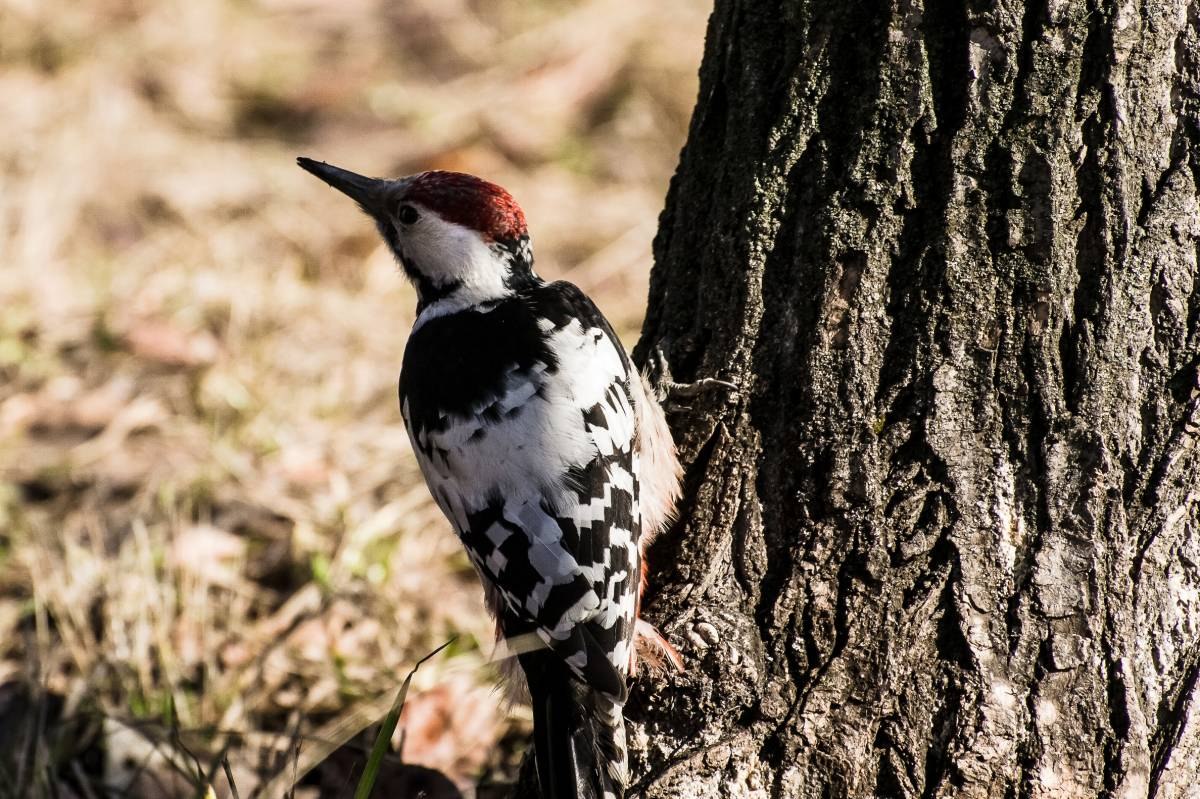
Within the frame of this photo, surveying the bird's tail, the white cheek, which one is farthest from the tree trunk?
the white cheek

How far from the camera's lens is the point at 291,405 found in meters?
4.28

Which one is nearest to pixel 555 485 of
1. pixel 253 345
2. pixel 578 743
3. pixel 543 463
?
pixel 543 463

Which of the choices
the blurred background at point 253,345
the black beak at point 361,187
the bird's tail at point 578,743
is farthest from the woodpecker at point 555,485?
the blurred background at point 253,345

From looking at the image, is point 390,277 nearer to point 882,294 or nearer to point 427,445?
point 427,445

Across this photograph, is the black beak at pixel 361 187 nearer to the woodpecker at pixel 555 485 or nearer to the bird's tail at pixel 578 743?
the woodpecker at pixel 555 485

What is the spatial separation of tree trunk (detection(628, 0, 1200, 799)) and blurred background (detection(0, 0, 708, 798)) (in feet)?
3.02

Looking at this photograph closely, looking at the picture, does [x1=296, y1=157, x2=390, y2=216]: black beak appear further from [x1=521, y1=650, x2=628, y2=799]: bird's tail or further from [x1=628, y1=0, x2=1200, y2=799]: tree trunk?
[x1=521, y1=650, x2=628, y2=799]: bird's tail

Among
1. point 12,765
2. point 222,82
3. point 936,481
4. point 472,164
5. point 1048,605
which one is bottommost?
point 12,765

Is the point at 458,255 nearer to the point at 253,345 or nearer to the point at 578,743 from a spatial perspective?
the point at 578,743

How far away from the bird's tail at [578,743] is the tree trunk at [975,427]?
0.24ft

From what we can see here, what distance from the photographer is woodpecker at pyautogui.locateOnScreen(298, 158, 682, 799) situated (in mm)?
2227

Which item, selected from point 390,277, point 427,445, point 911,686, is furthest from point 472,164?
point 911,686

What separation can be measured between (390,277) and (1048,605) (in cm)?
375

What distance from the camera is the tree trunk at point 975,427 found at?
1965mm
